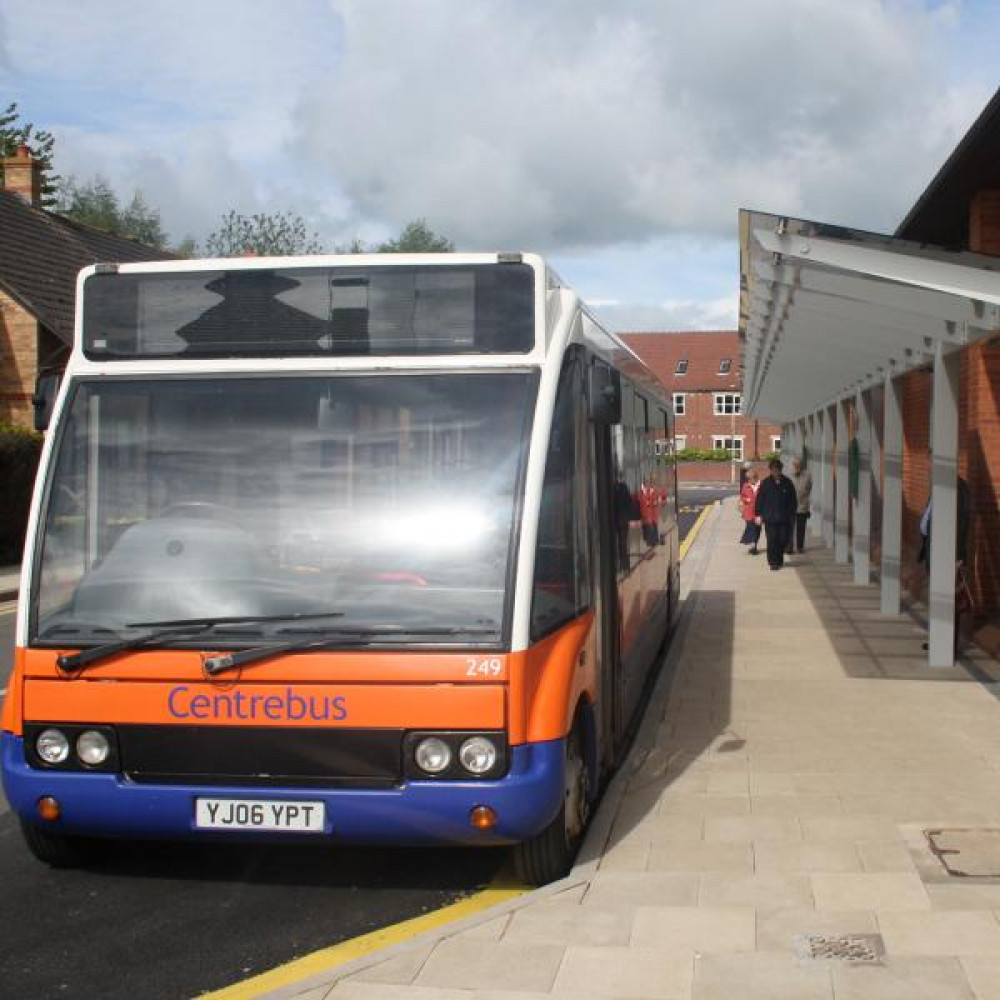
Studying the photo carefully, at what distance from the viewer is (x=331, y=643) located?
511 cm

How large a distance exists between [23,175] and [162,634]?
34604 millimetres

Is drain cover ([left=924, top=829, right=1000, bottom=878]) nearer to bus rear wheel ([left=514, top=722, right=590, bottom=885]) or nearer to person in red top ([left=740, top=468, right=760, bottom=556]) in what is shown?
bus rear wheel ([left=514, top=722, right=590, bottom=885])

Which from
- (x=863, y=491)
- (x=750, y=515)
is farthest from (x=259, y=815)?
(x=750, y=515)

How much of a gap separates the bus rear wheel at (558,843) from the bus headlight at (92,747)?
1.67 meters

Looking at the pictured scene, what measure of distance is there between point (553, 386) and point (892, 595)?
33.7 feet

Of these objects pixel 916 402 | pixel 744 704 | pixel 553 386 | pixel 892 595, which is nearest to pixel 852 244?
pixel 553 386

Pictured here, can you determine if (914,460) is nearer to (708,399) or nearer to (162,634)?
(162,634)

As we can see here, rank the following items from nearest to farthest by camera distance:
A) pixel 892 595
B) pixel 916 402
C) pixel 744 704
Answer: pixel 744 704
pixel 892 595
pixel 916 402

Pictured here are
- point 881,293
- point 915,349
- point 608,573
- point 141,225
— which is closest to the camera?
point 608,573

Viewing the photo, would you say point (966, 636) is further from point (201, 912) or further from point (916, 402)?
point (201, 912)

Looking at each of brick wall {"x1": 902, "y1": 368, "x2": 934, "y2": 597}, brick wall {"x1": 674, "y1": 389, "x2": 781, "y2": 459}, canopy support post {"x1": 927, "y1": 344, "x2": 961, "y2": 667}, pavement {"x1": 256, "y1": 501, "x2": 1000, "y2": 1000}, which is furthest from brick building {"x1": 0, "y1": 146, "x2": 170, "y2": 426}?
brick wall {"x1": 674, "y1": 389, "x2": 781, "y2": 459}

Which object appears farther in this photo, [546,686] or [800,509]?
[800,509]

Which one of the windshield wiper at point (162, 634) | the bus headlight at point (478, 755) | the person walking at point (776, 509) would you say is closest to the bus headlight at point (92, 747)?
the windshield wiper at point (162, 634)

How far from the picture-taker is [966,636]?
12852 mm
